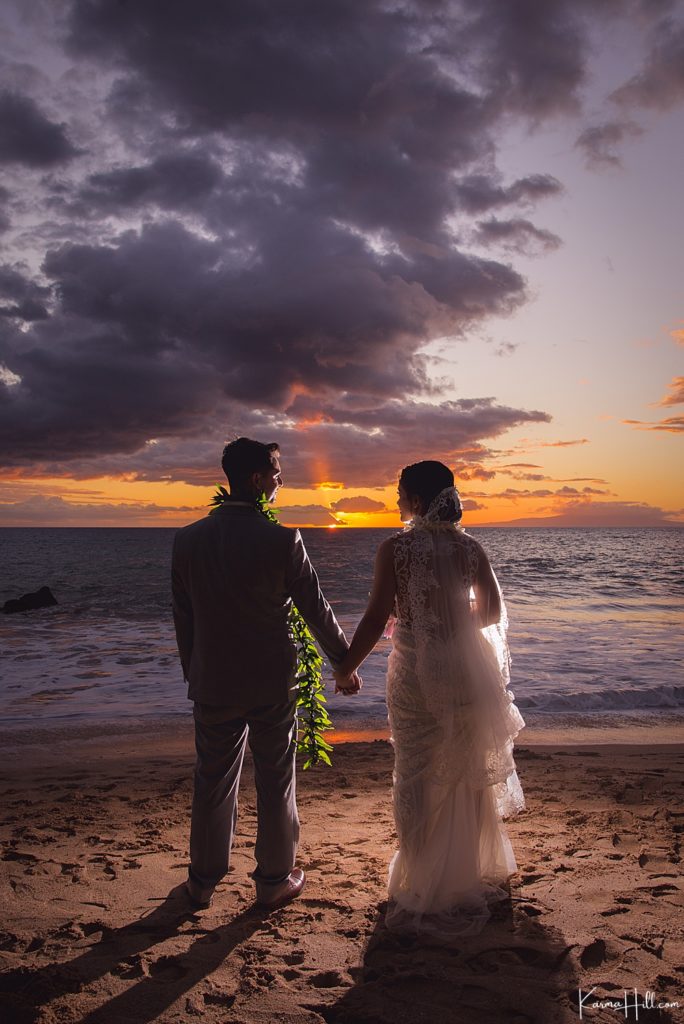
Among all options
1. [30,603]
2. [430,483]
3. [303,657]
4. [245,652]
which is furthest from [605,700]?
[30,603]

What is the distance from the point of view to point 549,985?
267 cm

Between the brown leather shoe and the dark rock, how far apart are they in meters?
23.9

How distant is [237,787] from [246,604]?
101cm

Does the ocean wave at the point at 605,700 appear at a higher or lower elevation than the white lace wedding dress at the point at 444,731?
lower

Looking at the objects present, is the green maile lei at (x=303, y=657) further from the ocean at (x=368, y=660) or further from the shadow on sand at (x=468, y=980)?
the ocean at (x=368, y=660)

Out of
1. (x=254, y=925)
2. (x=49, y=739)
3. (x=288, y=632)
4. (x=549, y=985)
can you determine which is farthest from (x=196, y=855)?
(x=49, y=739)

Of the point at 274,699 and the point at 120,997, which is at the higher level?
the point at 274,699

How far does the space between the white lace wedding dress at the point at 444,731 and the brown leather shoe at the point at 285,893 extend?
1.83ft

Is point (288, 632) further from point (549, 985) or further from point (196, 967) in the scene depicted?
point (549, 985)

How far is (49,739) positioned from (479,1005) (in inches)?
272

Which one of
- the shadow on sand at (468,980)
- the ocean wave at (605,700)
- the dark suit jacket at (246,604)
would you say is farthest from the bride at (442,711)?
the ocean wave at (605,700)

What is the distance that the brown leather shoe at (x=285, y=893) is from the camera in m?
3.42

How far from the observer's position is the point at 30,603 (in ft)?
83.9

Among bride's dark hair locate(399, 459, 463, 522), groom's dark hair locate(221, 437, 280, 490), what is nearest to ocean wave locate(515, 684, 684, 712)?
bride's dark hair locate(399, 459, 463, 522)
